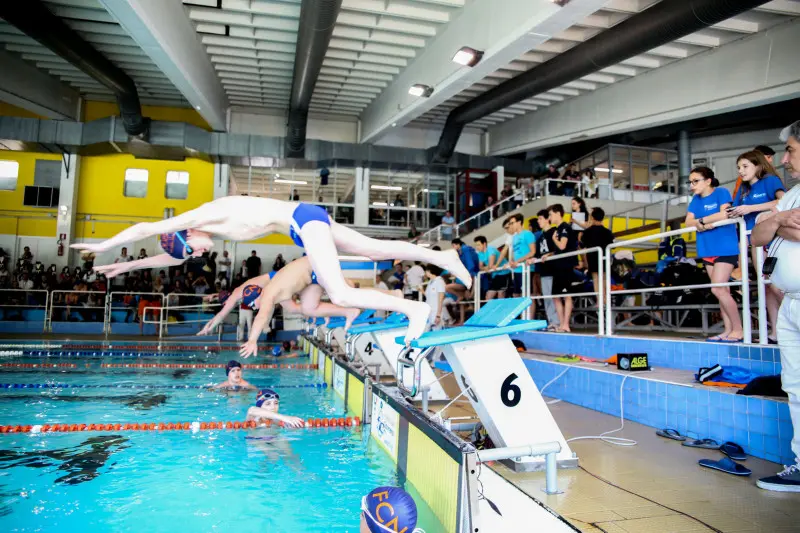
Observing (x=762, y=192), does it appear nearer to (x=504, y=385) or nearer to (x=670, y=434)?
(x=670, y=434)

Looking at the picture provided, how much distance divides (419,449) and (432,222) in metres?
17.6

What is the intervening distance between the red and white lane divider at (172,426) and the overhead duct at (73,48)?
26.4ft

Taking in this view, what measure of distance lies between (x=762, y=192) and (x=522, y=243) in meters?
3.28

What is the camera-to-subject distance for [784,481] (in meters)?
2.45

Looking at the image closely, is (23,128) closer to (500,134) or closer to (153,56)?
(153,56)

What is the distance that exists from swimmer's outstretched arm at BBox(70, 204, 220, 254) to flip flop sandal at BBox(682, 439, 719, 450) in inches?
128

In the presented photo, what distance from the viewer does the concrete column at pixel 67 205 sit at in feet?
57.4

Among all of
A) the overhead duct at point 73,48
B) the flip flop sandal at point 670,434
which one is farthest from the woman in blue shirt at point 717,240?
the overhead duct at point 73,48

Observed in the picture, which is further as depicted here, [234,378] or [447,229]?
[447,229]

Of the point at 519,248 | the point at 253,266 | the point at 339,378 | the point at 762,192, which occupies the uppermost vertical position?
the point at 253,266

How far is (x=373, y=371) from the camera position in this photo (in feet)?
22.2

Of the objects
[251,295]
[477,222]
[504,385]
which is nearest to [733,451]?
[504,385]

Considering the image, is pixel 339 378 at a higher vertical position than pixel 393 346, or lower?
lower

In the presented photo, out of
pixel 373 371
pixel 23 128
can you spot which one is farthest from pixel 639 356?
pixel 23 128
